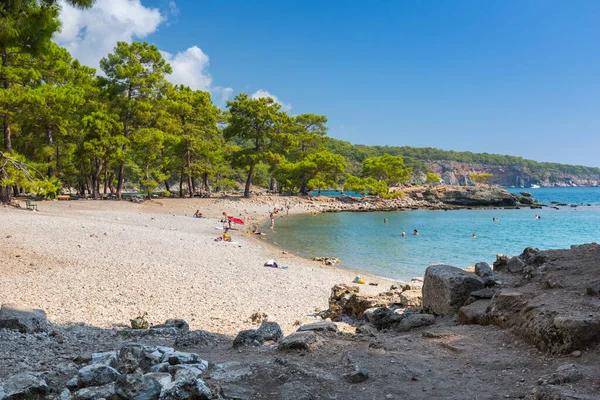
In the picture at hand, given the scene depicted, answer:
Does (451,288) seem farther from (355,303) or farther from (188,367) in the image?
(188,367)

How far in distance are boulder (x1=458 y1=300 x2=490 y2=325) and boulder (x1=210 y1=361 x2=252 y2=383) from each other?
145 inches

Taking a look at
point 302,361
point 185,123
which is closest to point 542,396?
point 302,361

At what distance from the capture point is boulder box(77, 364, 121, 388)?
13.0ft

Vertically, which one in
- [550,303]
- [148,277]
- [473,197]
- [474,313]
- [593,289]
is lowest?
[148,277]

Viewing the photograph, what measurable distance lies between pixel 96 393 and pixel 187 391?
0.84 meters

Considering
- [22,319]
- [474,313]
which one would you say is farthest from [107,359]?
[474,313]

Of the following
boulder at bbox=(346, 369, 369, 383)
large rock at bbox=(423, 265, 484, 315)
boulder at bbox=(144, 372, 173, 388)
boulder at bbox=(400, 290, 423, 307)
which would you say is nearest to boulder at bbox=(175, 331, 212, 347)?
boulder at bbox=(144, 372, 173, 388)

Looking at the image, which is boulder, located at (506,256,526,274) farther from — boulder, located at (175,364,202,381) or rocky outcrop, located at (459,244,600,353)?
boulder, located at (175,364,202,381)

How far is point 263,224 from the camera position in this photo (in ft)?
110

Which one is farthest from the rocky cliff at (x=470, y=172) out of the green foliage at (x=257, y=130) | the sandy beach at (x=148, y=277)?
the sandy beach at (x=148, y=277)

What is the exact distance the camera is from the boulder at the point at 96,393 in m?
3.68

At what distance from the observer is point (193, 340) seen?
18.9 ft

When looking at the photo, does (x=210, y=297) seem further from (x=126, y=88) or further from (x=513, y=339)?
(x=126, y=88)

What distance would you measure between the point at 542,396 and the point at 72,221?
21.0 m
